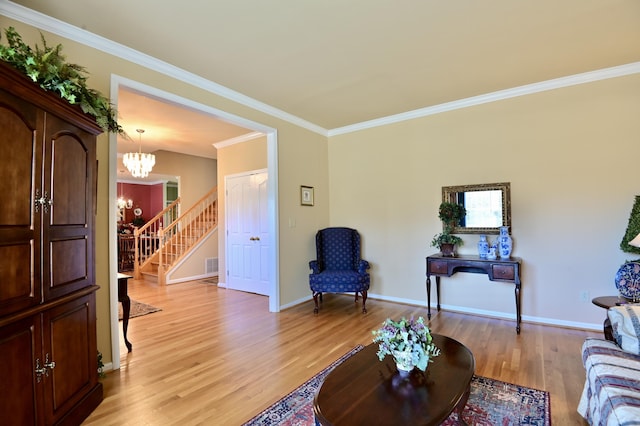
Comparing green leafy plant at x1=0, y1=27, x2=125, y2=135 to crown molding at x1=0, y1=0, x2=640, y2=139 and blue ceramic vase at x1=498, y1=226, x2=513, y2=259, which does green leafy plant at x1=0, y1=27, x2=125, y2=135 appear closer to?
crown molding at x1=0, y1=0, x2=640, y2=139

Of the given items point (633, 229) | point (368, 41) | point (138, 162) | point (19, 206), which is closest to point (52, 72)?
point (19, 206)

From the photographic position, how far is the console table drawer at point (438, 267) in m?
3.79

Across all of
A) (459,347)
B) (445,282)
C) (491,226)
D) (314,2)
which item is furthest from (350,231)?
(314,2)

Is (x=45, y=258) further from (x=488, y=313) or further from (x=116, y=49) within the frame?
(x=488, y=313)

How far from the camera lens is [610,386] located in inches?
61.6

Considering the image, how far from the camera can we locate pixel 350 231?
483cm

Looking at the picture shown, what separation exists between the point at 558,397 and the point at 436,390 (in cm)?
128

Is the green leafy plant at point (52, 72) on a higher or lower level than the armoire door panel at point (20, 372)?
higher

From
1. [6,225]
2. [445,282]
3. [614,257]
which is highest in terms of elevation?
[6,225]

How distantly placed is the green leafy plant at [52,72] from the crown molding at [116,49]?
1.73 ft

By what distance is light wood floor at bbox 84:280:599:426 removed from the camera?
2111mm

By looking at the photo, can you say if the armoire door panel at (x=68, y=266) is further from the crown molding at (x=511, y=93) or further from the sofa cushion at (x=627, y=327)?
the crown molding at (x=511, y=93)

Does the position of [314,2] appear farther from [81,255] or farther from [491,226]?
[491,226]

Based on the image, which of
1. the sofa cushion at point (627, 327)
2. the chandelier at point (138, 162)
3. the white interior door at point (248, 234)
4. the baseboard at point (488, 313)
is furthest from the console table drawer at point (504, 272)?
the chandelier at point (138, 162)
